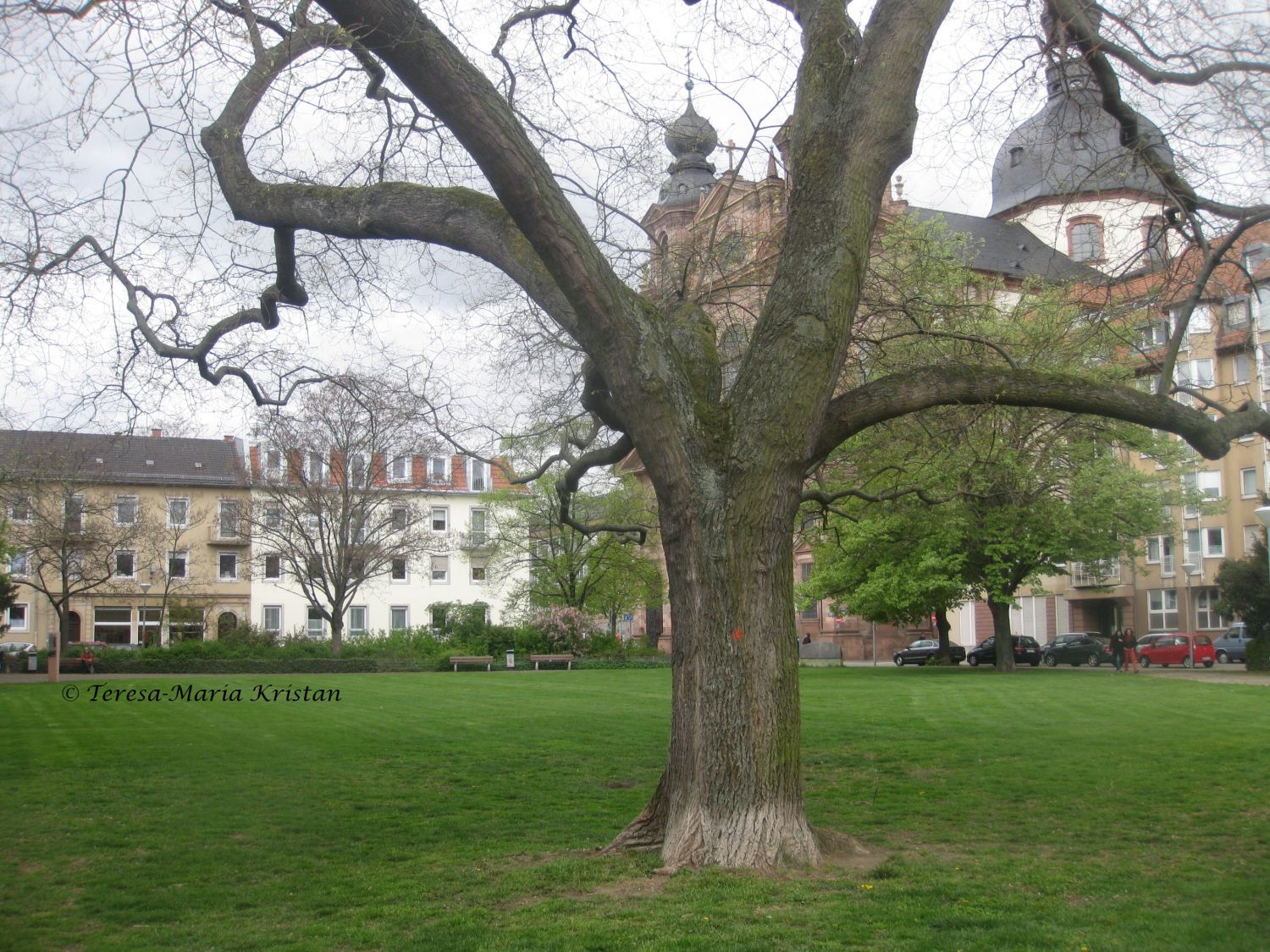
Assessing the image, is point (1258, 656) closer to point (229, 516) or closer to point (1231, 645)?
point (1231, 645)

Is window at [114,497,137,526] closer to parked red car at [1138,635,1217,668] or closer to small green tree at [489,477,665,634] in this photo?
small green tree at [489,477,665,634]

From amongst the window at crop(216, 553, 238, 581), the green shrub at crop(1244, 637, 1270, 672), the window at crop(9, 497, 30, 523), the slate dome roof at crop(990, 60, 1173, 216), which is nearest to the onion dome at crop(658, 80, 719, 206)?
the slate dome roof at crop(990, 60, 1173, 216)

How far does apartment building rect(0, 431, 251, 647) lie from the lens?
38625mm

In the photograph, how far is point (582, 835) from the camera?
390 inches

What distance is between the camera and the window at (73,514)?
40.5 m

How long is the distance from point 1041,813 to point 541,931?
596 cm

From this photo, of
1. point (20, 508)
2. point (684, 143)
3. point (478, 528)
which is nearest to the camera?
point (684, 143)

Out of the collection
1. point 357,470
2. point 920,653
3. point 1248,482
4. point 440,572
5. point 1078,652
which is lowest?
point 920,653

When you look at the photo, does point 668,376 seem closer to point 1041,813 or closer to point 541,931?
point 541,931

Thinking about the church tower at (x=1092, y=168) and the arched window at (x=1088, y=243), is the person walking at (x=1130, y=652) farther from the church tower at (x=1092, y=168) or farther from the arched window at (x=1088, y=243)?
the church tower at (x=1092, y=168)

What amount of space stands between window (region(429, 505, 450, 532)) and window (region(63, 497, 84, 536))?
2964 centimetres

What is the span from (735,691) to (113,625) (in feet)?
207

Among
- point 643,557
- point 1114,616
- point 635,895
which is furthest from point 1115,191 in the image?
point 1114,616

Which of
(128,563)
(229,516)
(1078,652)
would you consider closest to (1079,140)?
(1078,652)
